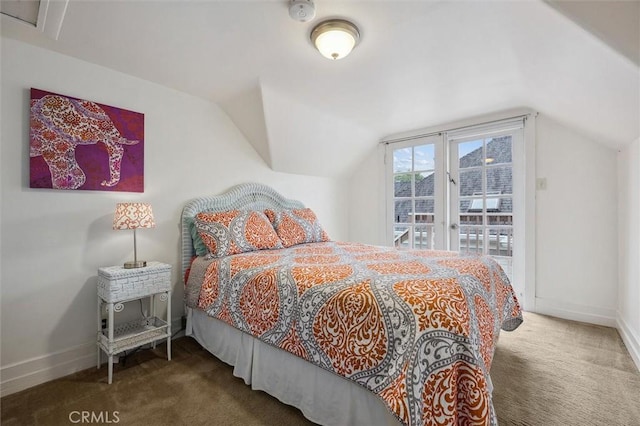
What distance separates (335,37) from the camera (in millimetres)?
1781

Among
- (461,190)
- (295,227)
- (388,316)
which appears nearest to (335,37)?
(388,316)

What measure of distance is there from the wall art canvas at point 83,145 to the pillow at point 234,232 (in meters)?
0.59

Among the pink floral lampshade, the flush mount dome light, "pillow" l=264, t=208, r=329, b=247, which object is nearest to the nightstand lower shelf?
the pink floral lampshade

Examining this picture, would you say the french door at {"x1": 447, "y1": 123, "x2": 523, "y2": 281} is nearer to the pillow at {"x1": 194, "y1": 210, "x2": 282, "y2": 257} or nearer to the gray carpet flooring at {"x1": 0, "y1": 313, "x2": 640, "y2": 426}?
the gray carpet flooring at {"x1": 0, "y1": 313, "x2": 640, "y2": 426}

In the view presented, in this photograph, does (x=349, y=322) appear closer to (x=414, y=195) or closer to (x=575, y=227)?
(x=575, y=227)

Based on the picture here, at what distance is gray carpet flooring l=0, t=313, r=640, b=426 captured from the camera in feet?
5.02

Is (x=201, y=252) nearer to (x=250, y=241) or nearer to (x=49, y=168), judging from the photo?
(x=250, y=241)

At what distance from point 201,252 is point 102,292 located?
2.42ft

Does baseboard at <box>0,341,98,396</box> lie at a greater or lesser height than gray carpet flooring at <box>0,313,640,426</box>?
greater

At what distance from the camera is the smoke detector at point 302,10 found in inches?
62.0

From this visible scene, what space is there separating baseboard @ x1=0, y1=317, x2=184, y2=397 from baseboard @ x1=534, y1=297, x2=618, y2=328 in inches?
155

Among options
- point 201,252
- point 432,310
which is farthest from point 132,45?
point 432,310

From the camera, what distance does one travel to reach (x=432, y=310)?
115 cm

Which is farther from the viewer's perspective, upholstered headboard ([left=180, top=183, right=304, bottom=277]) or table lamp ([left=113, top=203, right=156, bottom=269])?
upholstered headboard ([left=180, top=183, right=304, bottom=277])
